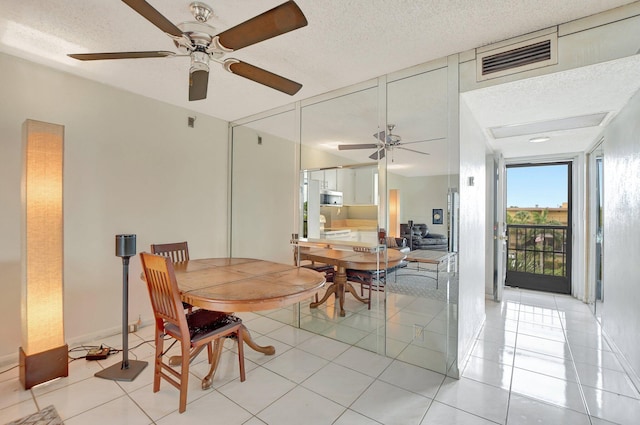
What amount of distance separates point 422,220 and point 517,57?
1389 mm

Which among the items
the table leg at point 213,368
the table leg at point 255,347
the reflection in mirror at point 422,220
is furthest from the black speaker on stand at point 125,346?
the reflection in mirror at point 422,220

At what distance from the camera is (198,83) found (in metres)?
1.91

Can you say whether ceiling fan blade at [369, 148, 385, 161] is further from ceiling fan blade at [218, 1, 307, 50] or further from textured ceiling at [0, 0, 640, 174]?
ceiling fan blade at [218, 1, 307, 50]

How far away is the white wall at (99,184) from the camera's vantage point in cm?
244

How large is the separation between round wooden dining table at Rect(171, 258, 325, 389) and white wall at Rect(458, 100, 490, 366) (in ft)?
4.28

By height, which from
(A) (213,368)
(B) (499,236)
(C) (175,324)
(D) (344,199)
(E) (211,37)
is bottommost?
(A) (213,368)

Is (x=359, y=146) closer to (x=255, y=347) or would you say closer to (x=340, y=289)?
(x=340, y=289)

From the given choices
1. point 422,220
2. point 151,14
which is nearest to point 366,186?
point 422,220

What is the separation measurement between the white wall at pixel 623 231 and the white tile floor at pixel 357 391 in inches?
12.3

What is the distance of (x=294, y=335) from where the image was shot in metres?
3.08

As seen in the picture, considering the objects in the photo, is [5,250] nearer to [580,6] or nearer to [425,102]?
[425,102]

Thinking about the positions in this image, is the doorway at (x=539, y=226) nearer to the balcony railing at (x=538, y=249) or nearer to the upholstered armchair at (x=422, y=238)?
the balcony railing at (x=538, y=249)

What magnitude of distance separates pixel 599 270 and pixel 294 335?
11.9 ft

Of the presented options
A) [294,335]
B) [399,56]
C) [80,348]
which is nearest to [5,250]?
[80,348]
